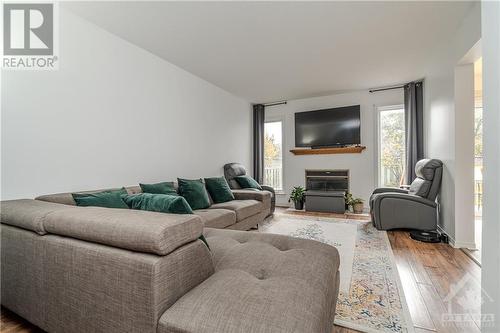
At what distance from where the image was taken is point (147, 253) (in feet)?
2.84

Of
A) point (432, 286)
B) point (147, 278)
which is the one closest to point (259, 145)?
point (432, 286)

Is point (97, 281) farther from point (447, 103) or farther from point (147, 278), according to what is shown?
point (447, 103)

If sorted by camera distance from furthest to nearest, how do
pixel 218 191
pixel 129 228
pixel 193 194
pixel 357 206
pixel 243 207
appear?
pixel 357 206, pixel 218 191, pixel 243 207, pixel 193 194, pixel 129 228

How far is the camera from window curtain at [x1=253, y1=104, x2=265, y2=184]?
5.75m

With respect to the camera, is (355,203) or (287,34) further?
(355,203)

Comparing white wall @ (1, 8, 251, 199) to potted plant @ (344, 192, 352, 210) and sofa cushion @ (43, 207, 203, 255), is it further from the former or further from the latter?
potted plant @ (344, 192, 352, 210)

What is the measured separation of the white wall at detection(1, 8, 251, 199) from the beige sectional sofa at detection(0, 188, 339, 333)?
2.98ft

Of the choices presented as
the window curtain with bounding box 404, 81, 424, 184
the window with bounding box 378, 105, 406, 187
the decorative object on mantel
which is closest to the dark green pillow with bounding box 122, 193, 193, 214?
the decorative object on mantel

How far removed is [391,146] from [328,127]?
131 centimetres

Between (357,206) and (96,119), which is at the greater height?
(96,119)

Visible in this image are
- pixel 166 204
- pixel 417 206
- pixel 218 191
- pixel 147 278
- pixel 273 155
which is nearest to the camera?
pixel 147 278

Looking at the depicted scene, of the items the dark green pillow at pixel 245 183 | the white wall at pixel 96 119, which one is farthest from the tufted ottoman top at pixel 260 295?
the dark green pillow at pixel 245 183

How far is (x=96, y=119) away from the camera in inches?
99.1

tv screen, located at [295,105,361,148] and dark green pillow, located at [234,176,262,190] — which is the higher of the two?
tv screen, located at [295,105,361,148]
